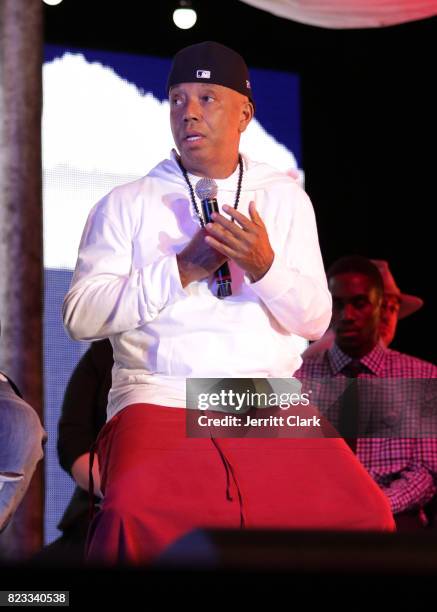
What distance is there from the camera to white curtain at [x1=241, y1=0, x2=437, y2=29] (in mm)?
4191

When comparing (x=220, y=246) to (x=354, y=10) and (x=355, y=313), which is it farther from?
(x=354, y=10)

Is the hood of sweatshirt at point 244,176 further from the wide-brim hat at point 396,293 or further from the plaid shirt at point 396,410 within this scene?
the wide-brim hat at point 396,293

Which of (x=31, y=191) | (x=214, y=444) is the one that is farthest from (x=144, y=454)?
(x=31, y=191)

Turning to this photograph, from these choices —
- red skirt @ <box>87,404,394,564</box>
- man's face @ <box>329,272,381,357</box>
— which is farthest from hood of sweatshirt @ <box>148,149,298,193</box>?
man's face @ <box>329,272,381,357</box>

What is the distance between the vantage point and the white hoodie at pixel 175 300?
2.21m

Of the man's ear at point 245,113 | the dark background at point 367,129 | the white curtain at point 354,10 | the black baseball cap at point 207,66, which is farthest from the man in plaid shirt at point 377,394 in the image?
the dark background at point 367,129

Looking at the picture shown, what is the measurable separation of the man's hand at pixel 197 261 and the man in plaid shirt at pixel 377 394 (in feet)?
1.81

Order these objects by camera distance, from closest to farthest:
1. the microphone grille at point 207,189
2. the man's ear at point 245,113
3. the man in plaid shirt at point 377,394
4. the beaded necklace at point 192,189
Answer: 1. the microphone grille at point 207,189
2. the beaded necklace at point 192,189
3. the man's ear at point 245,113
4. the man in plaid shirt at point 377,394

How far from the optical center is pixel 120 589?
26.9 inches

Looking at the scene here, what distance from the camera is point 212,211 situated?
7.13ft

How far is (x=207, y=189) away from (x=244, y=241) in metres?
0.19

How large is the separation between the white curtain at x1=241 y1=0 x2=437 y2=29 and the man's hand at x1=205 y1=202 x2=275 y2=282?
233 centimetres

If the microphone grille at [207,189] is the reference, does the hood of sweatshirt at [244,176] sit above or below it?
above

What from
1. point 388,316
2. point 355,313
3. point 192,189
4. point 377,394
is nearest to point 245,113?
point 192,189
